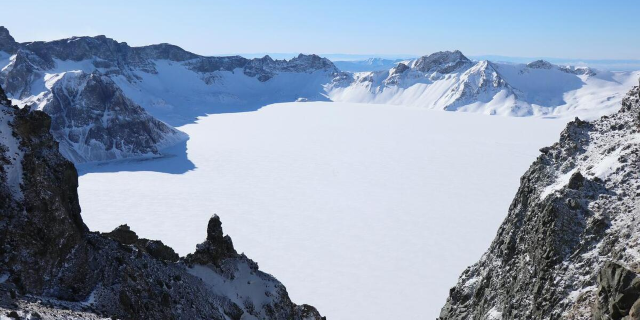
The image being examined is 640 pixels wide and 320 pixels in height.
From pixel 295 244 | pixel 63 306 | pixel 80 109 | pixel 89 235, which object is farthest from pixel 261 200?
pixel 80 109

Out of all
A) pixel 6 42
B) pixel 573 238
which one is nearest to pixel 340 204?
pixel 573 238

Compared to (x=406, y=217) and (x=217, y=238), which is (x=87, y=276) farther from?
(x=406, y=217)

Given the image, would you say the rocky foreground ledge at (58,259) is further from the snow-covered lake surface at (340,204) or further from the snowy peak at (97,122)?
the snowy peak at (97,122)

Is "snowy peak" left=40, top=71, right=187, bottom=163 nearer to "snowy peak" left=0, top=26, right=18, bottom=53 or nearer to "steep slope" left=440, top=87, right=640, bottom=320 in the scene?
"snowy peak" left=0, top=26, right=18, bottom=53

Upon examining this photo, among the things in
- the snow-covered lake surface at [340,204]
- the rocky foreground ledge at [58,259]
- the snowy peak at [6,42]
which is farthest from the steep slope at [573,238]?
the snowy peak at [6,42]

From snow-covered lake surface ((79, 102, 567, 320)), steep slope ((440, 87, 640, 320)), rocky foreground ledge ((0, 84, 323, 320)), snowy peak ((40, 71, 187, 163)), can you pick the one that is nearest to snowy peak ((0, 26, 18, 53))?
snowy peak ((40, 71, 187, 163))
